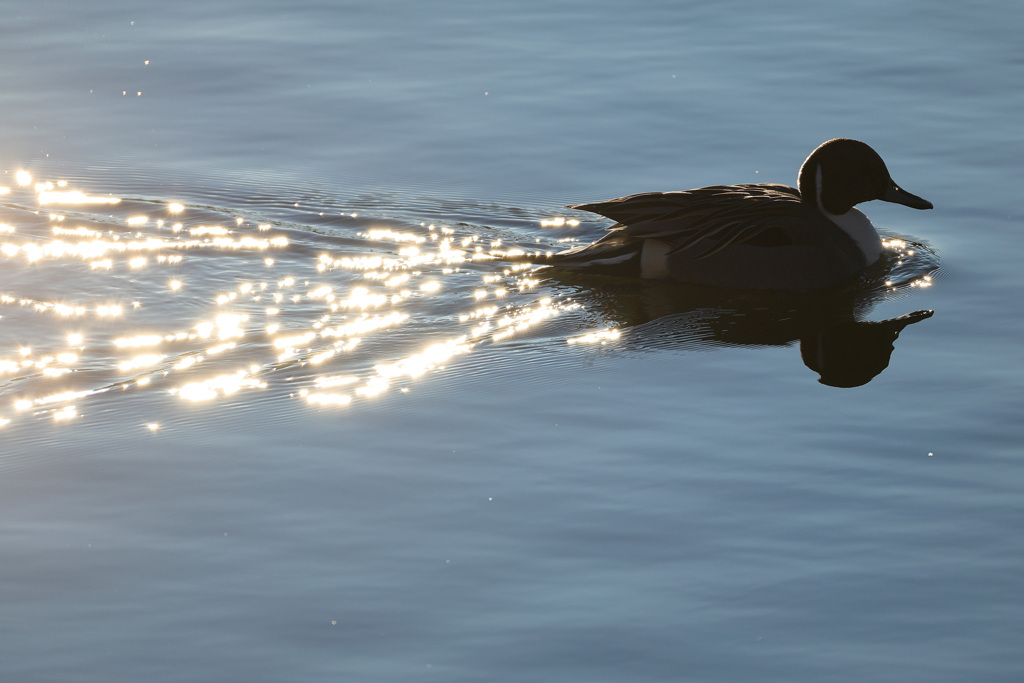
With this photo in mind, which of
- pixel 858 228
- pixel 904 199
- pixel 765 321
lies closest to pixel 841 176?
pixel 858 228

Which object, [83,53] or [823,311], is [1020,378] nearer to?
[823,311]

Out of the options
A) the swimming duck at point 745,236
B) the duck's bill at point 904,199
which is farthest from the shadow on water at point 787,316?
the duck's bill at point 904,199

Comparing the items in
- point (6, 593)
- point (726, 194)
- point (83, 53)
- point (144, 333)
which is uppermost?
point (83, 53)

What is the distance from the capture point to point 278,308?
28.9 ft

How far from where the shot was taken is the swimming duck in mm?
9164

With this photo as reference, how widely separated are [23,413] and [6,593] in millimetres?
1827

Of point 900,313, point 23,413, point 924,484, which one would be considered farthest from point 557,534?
point 900,313

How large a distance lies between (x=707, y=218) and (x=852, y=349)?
1.38 meters

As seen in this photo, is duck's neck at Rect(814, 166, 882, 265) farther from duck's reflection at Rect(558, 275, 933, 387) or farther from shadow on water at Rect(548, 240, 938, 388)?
duck's reflection at Rect(558, 275, 933, 387)

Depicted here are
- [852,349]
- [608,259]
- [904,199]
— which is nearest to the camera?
[852,349]

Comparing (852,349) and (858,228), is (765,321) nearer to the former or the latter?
(852,349)

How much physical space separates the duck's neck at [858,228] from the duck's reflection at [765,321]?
0.29 m

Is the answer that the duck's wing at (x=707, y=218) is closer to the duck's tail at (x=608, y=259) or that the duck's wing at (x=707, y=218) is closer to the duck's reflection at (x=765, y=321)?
the duck's tail at (x=608, y=259)

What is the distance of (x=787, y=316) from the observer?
8.88 meters
